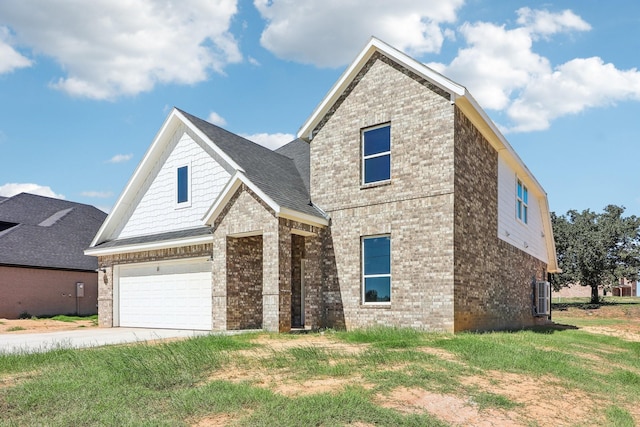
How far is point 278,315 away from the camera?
14414 mm

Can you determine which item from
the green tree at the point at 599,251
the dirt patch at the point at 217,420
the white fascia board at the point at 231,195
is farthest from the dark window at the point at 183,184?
the green tree at the point at 599,251

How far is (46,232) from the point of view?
30266 mm

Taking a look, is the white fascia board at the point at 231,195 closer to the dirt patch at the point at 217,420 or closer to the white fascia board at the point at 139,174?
the white fascia board at the point at 139,174

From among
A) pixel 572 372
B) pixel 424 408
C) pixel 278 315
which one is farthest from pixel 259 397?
pixel 278 315

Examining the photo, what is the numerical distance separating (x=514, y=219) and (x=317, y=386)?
51.1ft

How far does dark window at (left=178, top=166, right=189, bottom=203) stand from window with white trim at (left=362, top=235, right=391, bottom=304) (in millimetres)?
7073

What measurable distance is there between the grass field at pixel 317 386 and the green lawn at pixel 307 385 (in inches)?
0.7

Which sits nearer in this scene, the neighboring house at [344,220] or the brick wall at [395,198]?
the brick wall at [395,198]

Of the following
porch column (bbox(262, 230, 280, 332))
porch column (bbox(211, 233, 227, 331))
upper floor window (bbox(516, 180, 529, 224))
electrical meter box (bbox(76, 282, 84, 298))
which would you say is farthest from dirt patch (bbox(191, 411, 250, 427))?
electrical meter box (bbox(76, 282, 84, 298))

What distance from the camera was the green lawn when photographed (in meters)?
6.40

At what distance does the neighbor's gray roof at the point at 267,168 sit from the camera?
51.8 ft

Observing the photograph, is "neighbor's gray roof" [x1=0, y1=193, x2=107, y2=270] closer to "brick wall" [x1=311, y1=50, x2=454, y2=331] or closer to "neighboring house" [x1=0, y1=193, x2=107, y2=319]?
"neighboring house" [x1=0, y1=193, x2=107, y2=319]

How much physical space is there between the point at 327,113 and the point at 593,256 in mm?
37784

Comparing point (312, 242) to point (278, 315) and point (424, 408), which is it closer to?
point (278, 315)
